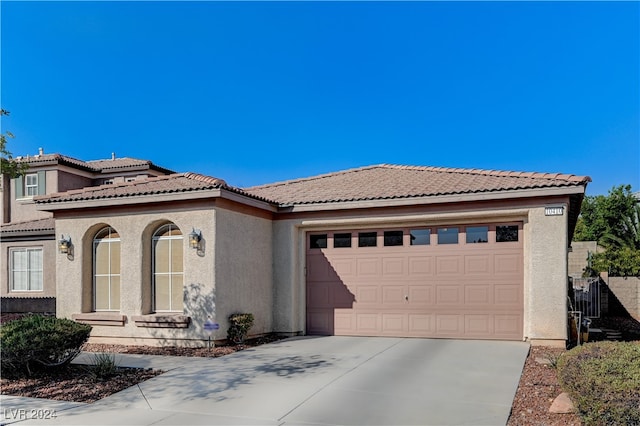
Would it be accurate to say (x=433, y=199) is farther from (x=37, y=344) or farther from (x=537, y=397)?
(x=37, y=344)

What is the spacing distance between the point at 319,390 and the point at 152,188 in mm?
7021

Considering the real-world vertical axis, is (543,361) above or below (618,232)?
below

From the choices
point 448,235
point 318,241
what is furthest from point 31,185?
point 448,235

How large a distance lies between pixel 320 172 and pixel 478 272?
21.1 feet

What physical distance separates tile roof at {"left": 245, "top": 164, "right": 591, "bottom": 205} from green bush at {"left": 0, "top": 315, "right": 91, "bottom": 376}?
21.0 feet

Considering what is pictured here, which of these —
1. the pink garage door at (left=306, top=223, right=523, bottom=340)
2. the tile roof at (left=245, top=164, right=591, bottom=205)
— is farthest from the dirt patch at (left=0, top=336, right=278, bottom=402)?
the tile roof at (left=245, top=164, right=591, bottom=205)

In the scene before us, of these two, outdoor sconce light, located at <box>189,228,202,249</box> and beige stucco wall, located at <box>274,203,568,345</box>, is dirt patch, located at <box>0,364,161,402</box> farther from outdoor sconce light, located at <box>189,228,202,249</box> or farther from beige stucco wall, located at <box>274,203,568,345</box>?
beige stucco wall, located at <box>274,203,568,345</box>

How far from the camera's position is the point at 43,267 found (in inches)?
754

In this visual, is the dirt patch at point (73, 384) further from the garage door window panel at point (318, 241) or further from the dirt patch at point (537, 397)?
the garage door window panel at point (318, 241)

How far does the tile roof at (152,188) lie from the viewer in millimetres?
10938

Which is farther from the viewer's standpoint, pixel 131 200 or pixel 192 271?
pixel 131 200

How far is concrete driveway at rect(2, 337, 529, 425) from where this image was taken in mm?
5859

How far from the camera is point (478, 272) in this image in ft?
37.9

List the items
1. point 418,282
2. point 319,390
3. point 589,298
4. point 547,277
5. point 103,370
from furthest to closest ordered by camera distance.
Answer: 1. point 589,298
2. point 418,282
3. point 547,277
4. point 103,370
5. point 319,390
